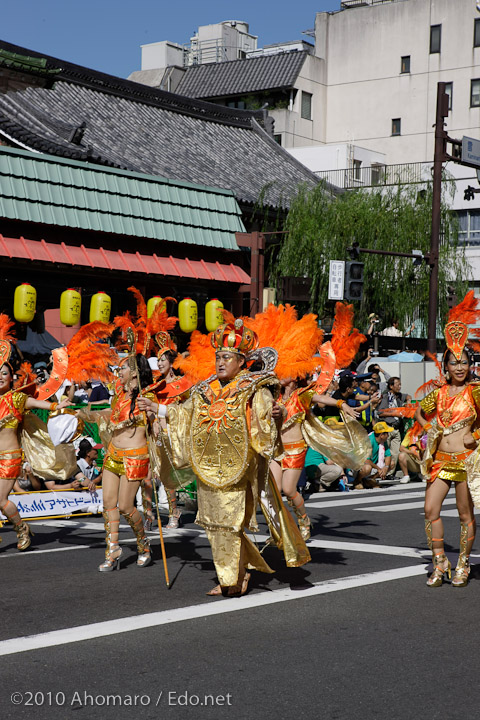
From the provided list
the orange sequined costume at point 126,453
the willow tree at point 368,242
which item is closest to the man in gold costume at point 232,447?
the orange sequined costume at point 126,453

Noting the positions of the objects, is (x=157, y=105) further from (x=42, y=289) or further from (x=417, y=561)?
(x=417, y=561)

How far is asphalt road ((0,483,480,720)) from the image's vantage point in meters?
4.67

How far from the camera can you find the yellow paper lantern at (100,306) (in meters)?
19.4

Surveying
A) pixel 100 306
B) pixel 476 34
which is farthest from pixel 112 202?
pixel 476 34

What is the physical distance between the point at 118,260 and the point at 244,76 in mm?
31349

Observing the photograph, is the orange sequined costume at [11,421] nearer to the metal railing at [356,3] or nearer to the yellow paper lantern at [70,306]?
the yellow paper lantern at [70,306]

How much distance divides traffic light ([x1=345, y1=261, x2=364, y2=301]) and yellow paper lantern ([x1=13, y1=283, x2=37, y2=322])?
6469 mm

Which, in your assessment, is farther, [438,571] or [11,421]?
[11,421]

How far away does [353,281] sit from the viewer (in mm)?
19828

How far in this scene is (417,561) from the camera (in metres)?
8.35

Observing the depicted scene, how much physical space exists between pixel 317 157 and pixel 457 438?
1485 inches

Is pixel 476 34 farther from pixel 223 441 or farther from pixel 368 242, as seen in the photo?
pixel 223 441

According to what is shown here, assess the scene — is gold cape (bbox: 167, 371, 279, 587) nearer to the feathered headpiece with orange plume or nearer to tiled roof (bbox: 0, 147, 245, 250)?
the feathered headpiece with orange plume

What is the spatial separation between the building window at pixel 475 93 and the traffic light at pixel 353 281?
96.2 feet
